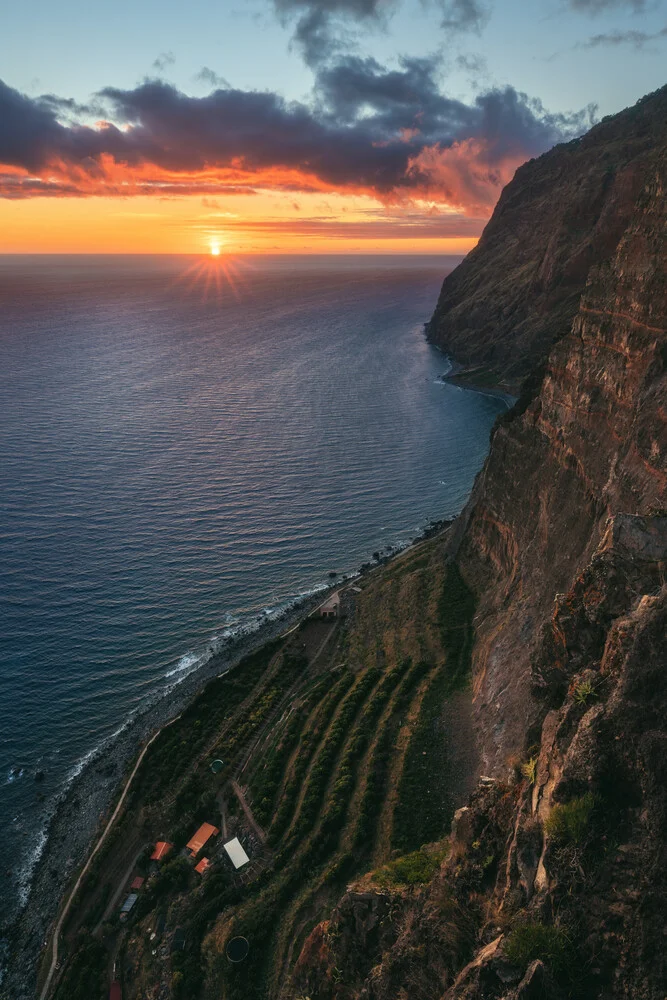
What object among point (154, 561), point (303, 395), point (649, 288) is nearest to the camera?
point (649, 288)

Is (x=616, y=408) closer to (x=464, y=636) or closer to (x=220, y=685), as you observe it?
(x=464, y=636)

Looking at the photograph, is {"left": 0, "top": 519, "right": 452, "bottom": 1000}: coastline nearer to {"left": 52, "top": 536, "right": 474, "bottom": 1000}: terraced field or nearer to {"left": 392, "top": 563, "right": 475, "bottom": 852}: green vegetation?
{"left": 52, "top": 536, "right": 474, "bottom": 1000}: terraced field

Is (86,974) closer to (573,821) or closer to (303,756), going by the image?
(303,756)

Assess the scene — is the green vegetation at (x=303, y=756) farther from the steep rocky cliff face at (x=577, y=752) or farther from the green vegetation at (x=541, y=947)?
the green vegetation at (x=541, y=947)

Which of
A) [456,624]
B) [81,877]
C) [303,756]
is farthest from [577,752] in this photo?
[81,877]

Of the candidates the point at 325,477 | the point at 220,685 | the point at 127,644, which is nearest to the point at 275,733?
the point at 220,685

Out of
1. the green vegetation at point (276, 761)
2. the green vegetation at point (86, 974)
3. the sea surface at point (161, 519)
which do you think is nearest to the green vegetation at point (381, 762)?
the green vegetation at point (276, 761)
